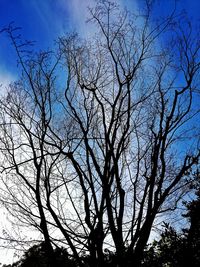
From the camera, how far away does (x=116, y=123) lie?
719 cm

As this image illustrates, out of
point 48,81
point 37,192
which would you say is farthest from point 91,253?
point 48,81

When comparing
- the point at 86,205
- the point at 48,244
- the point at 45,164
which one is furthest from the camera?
A: the point at 45,164

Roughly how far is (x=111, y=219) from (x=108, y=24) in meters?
5.60

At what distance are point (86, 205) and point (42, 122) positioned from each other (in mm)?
2630

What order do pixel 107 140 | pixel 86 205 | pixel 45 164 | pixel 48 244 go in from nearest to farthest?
pixel 48 244
pixel 86 205
pixel 107 140
pixel 45 164

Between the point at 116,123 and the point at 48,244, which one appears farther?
the point at 116,123

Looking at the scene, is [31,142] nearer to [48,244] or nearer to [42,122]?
[42,122]

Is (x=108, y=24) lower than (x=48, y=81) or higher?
higher

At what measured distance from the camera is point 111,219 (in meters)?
6.07

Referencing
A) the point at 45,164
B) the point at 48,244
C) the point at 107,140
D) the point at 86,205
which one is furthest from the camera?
the point at 45,164

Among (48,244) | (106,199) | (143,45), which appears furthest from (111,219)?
(143,45)

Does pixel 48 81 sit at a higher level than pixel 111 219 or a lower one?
higher

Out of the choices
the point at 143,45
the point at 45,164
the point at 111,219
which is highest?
the point at 143,45

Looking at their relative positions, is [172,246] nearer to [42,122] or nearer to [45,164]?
[45,164]
